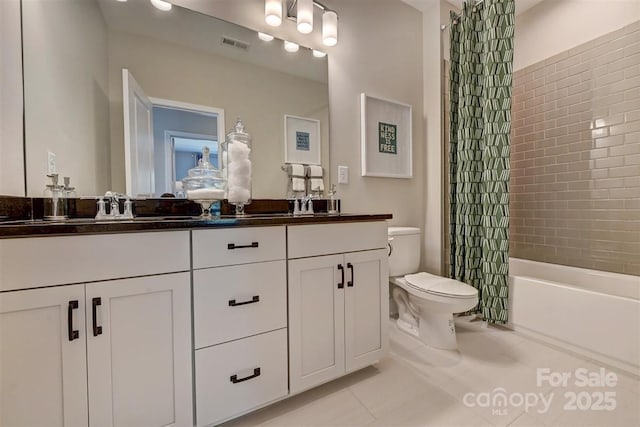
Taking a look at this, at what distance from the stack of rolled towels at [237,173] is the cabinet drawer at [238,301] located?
1.39 ft

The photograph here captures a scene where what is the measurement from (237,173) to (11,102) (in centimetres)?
86

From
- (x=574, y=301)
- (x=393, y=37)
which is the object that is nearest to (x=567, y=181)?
(x=574, y=301)

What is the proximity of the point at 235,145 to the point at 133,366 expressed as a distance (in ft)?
3.23

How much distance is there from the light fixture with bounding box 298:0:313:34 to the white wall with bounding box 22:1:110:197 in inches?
39.8

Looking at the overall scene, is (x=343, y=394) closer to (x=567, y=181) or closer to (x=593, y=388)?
(x=593, y=388)

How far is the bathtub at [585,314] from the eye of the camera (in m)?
1.42

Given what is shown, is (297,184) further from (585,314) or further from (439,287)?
(585,314)

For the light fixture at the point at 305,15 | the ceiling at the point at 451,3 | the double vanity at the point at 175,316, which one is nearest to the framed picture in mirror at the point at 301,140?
the light fixture at the point at 305,15

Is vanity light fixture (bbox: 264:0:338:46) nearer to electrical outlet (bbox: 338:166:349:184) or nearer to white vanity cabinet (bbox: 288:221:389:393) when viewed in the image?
electrical outlet (bbox: 338:166:349:184)

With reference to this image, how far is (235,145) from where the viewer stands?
54.6 inches

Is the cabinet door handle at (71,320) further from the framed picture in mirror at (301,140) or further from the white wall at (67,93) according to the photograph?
the framed picture in mirror at (301,140)

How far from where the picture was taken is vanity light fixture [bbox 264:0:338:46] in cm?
160

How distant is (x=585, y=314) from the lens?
1.55 m

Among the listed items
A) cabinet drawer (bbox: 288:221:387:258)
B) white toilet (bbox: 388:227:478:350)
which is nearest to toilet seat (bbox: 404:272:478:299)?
white toilet (bbox: 388:227:478:350)
